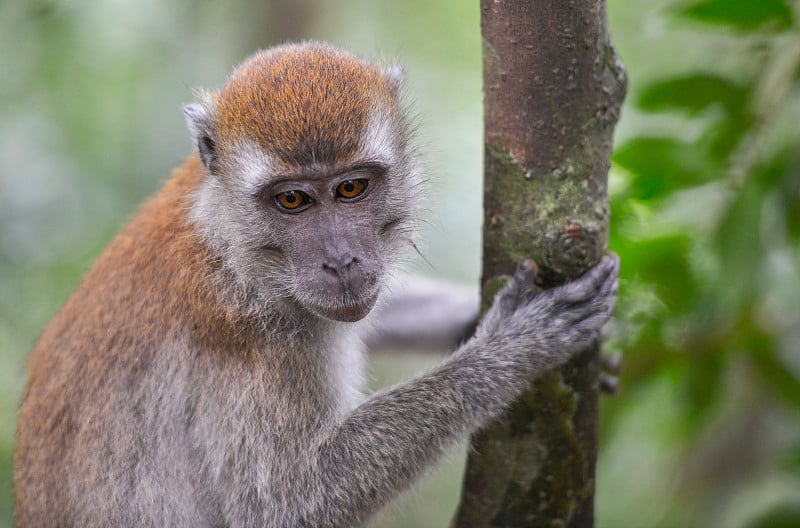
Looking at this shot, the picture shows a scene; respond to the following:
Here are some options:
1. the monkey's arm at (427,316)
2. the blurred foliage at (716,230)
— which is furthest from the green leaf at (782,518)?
the monkey's arm at (427,316)

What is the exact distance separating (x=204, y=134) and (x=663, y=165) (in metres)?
2.67

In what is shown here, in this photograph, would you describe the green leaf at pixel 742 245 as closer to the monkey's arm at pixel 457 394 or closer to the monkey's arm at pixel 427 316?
the monkey's arm at pixel 457 394

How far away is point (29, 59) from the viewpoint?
9133mm

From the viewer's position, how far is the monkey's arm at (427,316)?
6.41 m

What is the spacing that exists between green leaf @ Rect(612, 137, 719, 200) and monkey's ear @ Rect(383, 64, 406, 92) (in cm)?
143

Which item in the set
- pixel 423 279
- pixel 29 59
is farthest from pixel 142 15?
pixel 423 279

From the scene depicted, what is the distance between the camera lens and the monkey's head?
4.50 metres

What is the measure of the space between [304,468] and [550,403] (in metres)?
1.42

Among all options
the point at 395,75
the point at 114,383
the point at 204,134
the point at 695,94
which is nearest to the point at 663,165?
the point at 695,94

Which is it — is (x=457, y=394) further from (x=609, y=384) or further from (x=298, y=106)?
(x=298, y=106)

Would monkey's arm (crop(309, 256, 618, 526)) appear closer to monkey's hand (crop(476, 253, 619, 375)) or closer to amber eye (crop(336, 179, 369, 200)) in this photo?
monkey's hand (crop(476, 253, 619, 375))

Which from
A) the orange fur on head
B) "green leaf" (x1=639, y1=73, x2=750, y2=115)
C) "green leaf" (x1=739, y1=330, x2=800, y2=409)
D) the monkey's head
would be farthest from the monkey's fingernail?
the orange fur on head

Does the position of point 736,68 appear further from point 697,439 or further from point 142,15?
point 142,15

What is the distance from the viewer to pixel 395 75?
209 inches
